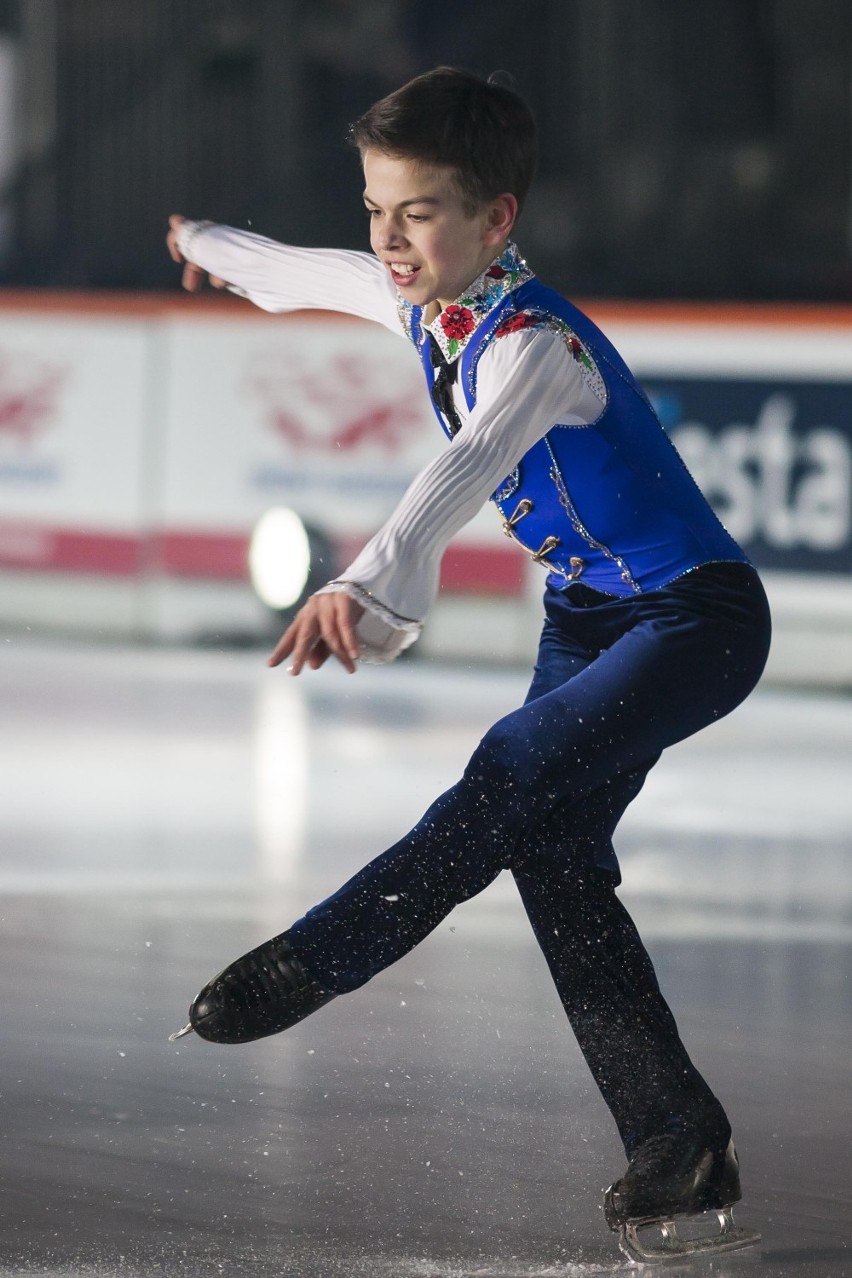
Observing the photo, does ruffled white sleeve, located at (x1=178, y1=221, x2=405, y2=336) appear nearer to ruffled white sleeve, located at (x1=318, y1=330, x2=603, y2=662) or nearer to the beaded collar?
the beaded collar

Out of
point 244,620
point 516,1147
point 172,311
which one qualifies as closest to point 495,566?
point 244,620

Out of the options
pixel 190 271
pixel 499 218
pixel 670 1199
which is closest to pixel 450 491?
pixel 499 218

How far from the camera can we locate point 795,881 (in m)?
6.12

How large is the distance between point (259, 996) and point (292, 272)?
1.25 m

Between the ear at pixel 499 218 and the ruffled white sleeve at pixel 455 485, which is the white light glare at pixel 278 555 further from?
the ruffled white sleeve at pixel 455 485

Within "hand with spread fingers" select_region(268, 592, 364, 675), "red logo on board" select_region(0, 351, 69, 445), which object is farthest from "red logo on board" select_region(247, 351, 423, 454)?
"hand with spread fingers" select_region(268, 592, 364, 675)

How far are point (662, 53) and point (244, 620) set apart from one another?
436cm

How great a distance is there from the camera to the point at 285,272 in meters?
3.92

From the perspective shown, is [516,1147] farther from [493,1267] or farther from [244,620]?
[244,620]

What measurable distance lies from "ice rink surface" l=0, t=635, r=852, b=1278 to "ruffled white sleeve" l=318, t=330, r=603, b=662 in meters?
0.92

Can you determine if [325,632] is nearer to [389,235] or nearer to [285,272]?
[389,235]

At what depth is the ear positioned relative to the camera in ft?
10.9

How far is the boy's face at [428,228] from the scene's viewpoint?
3.27 m

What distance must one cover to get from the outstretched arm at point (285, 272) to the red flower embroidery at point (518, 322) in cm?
44
